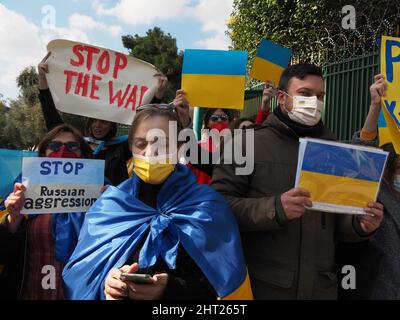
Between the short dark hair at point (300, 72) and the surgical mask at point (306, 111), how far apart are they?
0.13 m

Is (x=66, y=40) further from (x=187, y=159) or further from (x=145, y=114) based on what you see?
(x=145, y=114)

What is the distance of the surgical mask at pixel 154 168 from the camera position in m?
2.12

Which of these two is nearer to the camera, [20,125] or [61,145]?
[61,145]

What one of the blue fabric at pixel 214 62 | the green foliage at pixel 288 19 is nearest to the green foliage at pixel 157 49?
the green foliage at pixel 288 19

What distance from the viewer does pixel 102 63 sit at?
144 inches

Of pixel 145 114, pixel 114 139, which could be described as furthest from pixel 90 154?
pixel 145 114

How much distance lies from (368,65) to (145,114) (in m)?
4.95

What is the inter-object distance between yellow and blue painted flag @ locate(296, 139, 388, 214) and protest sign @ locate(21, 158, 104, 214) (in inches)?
52.5

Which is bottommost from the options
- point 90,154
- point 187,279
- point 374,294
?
point 374,294

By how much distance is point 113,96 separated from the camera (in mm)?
3625

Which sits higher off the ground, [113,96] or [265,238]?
[113,96]

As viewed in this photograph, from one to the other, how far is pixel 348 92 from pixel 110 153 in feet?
15.1

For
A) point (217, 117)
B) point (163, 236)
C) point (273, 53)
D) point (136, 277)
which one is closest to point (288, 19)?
point (273, 53)

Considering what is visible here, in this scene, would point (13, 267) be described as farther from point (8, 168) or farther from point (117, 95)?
point (117, 95)
